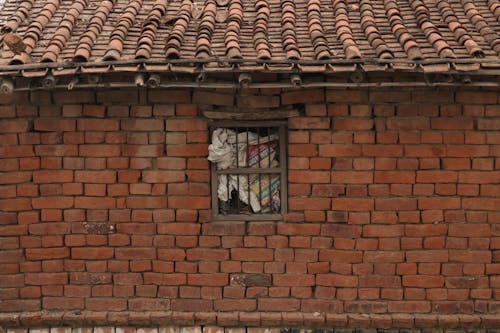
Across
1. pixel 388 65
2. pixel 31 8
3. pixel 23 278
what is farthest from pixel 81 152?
pixel 388 65

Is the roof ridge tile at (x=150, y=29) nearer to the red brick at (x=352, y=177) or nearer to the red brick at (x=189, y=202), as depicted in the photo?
the red brick at (x=189, y=202)

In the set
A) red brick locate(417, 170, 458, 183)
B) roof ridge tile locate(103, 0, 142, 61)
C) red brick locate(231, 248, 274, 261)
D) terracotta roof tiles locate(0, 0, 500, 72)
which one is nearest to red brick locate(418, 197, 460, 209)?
red brick locate(417, 170, 458, 183)

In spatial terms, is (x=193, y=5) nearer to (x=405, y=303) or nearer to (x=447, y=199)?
(x=447, y=199)

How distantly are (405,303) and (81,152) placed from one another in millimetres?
3626

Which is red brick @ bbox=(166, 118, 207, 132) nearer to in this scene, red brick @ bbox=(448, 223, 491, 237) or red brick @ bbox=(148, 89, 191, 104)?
A: red brick @ bbox=(148, 89, 191, 104)

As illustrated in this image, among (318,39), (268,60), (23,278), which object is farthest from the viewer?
(23,278)

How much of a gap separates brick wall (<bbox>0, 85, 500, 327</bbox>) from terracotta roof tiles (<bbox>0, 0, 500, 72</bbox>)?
509 millimetres

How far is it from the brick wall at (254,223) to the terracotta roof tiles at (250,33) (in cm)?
51

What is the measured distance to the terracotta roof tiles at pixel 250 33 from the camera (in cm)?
516

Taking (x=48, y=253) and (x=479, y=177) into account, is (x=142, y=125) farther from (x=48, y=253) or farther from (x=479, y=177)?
(x=479, y=177)

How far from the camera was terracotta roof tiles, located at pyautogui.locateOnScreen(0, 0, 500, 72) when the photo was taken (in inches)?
203

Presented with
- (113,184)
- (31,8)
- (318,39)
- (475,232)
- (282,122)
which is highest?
(31,8)

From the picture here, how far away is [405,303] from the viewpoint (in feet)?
19.1

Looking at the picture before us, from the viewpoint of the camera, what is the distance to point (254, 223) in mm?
5828
